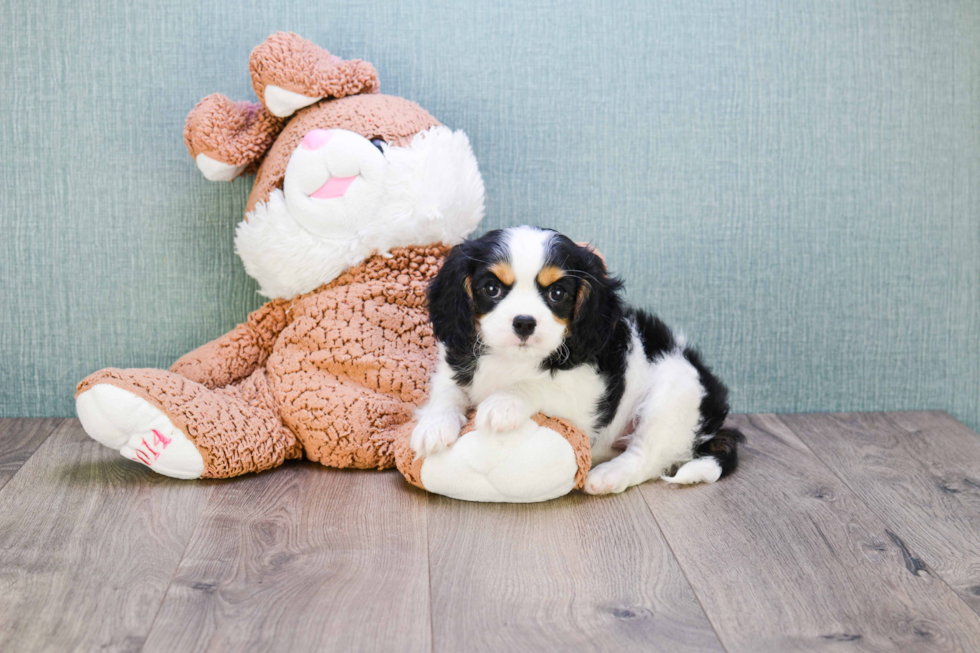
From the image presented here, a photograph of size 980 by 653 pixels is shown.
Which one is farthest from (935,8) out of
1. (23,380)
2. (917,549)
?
(23,380)

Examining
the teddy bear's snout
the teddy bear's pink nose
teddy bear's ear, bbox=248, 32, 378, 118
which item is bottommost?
the teddy bear's snout

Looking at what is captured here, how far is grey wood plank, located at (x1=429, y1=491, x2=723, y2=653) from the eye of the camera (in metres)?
1.19

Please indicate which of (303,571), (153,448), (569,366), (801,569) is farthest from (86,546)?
(801,569)

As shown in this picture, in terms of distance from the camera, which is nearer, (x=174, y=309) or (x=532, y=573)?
(x=532, y=573)

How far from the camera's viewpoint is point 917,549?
149 cm

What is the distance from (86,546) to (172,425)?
1.00ft

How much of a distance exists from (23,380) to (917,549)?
2.10 meters

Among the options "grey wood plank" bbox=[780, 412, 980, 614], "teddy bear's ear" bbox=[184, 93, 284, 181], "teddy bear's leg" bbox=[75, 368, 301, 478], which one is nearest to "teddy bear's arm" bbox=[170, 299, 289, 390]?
"teddy bear's leg" bbox=[75, 368, 301, 478]

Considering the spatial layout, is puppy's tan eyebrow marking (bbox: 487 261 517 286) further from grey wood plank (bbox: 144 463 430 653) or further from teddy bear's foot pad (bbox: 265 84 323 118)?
teddy bear's foot pad (bbox: 265 84 323 118)

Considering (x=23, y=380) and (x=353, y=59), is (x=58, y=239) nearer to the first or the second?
(x=23, y=380)

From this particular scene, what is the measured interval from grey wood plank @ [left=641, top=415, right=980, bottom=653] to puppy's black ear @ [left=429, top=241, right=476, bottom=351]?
52 centimetres

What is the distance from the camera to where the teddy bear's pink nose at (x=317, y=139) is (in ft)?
5.96

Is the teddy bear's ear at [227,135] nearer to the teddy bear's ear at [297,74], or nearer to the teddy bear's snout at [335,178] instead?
the teddy bear's ear at [297,74]

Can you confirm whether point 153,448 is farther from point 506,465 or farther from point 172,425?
point 506,465
